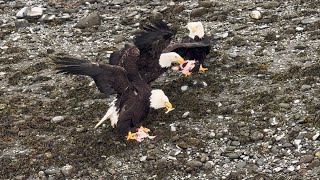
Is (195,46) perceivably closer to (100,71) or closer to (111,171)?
(100,71)

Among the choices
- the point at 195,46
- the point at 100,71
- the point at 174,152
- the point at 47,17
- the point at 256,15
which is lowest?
the point at 47,17

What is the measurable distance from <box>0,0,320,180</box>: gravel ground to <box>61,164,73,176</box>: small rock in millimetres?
17

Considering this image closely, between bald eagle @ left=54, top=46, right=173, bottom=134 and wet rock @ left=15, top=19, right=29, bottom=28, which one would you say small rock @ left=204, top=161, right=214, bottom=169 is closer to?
bald eagle @ left=54, top=46, right=173, bottom=134

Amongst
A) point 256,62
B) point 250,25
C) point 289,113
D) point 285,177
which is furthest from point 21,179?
point 250,25

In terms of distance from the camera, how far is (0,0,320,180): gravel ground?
925cm

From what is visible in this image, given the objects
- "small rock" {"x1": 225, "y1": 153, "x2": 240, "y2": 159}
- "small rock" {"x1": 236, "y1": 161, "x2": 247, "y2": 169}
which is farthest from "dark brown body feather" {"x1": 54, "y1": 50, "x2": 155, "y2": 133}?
"small rock" {"x1": 236, "y1": 161, "x2": 247, "y2": 169}

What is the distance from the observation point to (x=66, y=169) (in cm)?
939

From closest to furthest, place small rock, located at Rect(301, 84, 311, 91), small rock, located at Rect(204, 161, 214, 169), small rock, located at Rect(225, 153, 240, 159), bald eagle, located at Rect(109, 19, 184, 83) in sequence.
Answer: small rock, located at Rect(204, 161, 214, 169)
small rock, located at Rect(225, 153, 240, 159)
small rock, located at Rect(301, 84, 311, 91)
bald eagle, located at Rect(109, 19, 184, 83)

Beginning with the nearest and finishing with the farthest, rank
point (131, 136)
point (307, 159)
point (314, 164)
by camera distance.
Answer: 1. point (314, 164)
2. point (307, 159)
3. point (131, 136)

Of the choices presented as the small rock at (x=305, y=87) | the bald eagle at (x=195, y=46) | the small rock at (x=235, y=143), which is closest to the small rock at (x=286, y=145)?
the small rock at (x=235, y=143)

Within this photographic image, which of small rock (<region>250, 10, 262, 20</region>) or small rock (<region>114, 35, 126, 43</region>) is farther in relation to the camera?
small rock (<region>250, 10, 262, 20</region>)

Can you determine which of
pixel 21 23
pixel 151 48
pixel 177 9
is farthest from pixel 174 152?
pixel 21 23

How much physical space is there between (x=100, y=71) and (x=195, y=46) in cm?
337

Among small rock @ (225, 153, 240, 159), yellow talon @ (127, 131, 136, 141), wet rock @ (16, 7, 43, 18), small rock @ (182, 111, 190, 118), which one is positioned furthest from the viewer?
wet rock @ (16, 7, 43, 18)
